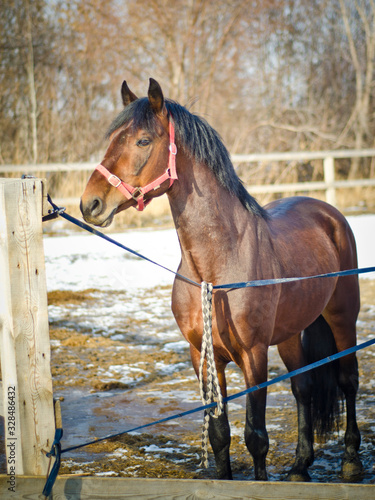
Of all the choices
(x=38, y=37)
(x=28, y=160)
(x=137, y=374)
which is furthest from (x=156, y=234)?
(x=38, y=37)

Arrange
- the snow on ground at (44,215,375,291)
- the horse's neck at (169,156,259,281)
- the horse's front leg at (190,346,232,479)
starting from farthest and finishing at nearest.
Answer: the snow on ground at (44,215,375,291)
the horse's front leg at (190,346,232,479)
the horse's neck at (169,156,259,281)

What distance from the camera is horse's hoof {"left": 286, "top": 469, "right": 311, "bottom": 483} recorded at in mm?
2857

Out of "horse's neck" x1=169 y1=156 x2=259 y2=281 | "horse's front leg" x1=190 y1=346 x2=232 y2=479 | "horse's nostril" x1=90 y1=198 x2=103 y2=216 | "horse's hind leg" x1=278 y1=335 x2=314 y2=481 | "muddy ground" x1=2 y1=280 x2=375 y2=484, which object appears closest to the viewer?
"horse's nostril" x1=90 y1=198 x2=103 y2=216

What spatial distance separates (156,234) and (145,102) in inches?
292

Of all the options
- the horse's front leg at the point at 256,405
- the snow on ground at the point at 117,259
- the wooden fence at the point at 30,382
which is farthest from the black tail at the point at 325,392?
the snow on ground at the point at 117,259

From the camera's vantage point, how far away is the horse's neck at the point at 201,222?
2.49 m

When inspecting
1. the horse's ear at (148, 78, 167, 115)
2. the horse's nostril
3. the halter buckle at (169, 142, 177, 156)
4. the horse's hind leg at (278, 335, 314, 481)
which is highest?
the horse's ear at (148, 78, 167, 115)

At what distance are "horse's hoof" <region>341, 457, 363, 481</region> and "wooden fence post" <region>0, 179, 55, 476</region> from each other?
1781 millimetres

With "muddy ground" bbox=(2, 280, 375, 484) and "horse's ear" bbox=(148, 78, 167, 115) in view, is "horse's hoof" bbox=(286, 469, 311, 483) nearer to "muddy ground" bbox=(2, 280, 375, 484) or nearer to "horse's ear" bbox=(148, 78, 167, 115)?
"muddy ground" bbox=(2, 280, 375, 484)

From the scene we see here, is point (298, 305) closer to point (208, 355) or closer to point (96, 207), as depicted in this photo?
point (208, 355)

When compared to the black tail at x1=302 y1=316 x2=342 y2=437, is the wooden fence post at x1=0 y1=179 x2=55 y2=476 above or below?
above

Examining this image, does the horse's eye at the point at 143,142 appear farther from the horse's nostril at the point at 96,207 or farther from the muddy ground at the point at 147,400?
the muddy ground at the point at 147,400

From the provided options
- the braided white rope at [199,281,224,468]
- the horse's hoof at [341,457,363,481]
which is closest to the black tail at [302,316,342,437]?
the horse's hoof at [341,457,363,481]

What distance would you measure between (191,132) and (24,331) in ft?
3.98
